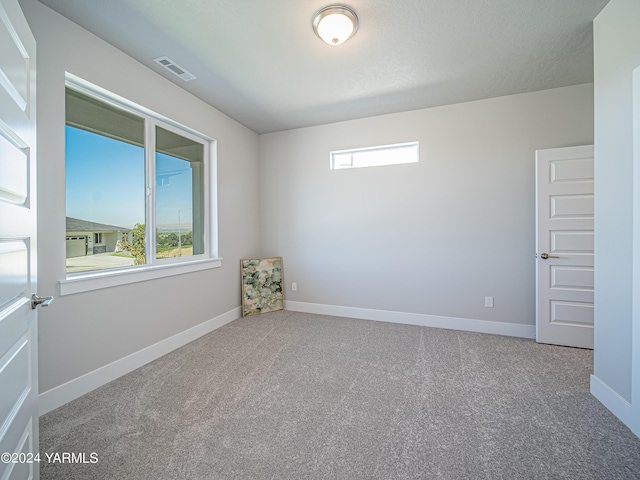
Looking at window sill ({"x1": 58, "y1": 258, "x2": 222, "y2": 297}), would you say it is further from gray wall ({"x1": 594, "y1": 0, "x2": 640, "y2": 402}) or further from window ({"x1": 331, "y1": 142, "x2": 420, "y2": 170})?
gray wall ({"x1": 594, "y1": 0, "x2": 640, "y2": 402})

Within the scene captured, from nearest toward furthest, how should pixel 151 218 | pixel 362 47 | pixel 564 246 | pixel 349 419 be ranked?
pixel 349 419 < pixel 362 47 < pixel 151 218 < pixel 564 246

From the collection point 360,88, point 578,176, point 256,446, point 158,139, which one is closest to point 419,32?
point 360,88

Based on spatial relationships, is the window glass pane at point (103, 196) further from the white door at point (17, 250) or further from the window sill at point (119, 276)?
the white door at point (17, 250)

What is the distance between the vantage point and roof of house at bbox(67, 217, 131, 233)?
2096mm

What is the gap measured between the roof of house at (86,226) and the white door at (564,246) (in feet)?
13.7

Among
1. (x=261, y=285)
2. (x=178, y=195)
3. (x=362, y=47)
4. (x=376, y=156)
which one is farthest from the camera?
(x=261, y=285)

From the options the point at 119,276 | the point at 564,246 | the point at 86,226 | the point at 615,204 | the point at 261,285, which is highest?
the point at 615,204

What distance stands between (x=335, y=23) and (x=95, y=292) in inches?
107

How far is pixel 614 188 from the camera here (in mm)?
1786

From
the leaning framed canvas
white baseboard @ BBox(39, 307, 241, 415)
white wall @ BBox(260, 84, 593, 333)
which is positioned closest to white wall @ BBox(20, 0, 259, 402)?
white baseboard @ BBox(39, 307, 241, 415)

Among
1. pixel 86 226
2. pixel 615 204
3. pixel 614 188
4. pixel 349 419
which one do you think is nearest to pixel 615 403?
pixel 615 204

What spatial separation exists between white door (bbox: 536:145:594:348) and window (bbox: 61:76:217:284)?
3.84 metres

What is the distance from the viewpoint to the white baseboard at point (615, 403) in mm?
1618

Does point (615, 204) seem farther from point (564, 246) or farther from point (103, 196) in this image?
point (103, 196)
